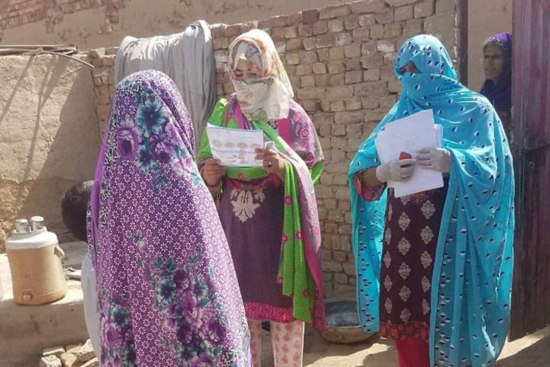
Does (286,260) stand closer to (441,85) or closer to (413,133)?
(413,133)

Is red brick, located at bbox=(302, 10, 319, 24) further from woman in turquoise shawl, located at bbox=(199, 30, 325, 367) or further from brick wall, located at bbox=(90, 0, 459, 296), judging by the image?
woman in turquoise shawl, located at bbox=(199, 30, 325, 367)

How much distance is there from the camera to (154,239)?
1960 millimetres

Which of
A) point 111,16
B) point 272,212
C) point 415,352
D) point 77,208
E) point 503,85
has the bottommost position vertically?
point 415,352

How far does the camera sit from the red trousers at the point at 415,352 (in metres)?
2.89

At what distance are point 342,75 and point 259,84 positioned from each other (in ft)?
6.85

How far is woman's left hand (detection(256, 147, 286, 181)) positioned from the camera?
2930 mm

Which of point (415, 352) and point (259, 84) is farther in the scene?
point (259, 84)

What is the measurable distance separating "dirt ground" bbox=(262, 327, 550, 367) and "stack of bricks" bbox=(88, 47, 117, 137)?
3.74 meters

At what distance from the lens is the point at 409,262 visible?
2820mm

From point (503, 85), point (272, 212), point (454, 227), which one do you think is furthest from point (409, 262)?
point (503, 85)

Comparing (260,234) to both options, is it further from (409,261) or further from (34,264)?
(34,264)

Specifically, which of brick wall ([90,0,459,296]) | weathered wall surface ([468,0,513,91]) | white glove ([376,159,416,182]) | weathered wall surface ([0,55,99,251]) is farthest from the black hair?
white glove ([376,159,416,182])

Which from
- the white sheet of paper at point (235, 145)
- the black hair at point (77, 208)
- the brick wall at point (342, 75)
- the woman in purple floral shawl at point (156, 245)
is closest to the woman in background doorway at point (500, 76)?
the brick wall at point (342, 75)

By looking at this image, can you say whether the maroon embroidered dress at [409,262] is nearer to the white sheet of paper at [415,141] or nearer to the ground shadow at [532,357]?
the white sheet of paper at [415,141]
